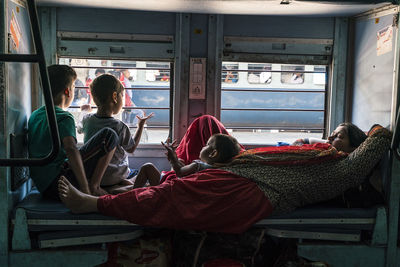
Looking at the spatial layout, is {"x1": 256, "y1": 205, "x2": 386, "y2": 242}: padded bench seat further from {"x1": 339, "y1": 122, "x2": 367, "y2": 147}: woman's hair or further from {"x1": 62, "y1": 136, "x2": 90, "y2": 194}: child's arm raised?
{"x1": 62, "y1": 136, "x2": 90, "y2": 194}: child's arm raised

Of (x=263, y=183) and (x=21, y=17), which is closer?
(x=263, y=183)

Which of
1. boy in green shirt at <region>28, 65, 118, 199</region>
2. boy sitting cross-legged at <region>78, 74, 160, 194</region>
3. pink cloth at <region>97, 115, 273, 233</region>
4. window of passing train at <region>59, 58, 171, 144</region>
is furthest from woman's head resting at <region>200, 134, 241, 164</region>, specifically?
window of passing train at <region>59, 58, 171, 144</region>

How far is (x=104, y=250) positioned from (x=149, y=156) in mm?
1463

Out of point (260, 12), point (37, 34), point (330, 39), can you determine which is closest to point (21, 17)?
point (37, 34)

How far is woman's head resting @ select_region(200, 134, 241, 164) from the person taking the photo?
9.56 ft

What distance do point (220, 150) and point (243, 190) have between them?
440mm

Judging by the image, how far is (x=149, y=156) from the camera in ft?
12.8

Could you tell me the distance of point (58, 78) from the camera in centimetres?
286

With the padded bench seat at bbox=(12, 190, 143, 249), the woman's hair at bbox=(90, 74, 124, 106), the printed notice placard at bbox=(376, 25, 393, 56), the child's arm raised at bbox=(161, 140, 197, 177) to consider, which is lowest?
the padded bench seat at bbox=(12, 190, 143, 249)

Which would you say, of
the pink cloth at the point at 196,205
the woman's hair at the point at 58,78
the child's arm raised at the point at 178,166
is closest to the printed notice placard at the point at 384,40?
the pink cloth at the point at 196,205

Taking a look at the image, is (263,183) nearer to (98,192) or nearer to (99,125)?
(98,192)

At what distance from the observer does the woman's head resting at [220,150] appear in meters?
2.91

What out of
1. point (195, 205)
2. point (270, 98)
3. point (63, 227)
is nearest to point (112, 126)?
point (63, 227)

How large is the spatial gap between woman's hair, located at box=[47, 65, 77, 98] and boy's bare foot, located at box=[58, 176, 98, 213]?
750 mm
